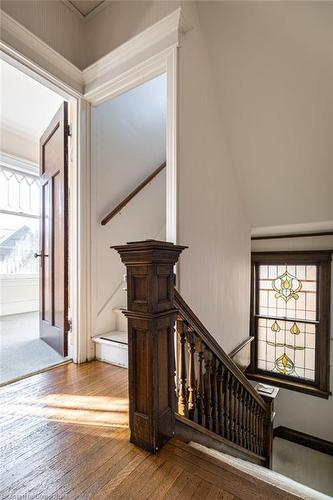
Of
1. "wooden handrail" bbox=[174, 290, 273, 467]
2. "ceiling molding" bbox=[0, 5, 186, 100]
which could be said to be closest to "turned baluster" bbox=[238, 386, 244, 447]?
"wooden handrail" bbox=[174, 290, 273, 467]

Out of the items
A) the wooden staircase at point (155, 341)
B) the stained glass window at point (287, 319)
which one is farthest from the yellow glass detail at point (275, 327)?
the wooden staircase at point (155, 341)

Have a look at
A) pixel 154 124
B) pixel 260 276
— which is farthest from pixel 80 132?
pixel 260 276

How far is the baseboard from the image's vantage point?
3.86m

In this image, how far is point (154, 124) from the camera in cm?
301

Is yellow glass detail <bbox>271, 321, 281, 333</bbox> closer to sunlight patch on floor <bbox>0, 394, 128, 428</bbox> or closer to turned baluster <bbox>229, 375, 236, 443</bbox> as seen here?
turned baluster <bbox>229, 375, 236, 443</bbox>

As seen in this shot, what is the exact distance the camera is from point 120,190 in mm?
2576

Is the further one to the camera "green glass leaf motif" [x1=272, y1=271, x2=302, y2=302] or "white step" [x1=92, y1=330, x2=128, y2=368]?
"green glass leaf motif" [x1=272, y1=271, x2=302, y2=302]

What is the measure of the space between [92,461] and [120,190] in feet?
6.86

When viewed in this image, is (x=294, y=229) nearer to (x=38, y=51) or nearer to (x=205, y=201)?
(x=205, y=201)

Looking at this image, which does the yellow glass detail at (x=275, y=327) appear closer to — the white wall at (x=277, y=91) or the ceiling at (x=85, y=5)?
the white wall at (x=277, y=91)

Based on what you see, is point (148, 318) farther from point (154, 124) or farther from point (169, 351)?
point (154, 124)

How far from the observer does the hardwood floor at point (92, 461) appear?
97 cm

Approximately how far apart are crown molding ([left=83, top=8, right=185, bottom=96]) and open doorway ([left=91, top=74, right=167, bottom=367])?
18cm

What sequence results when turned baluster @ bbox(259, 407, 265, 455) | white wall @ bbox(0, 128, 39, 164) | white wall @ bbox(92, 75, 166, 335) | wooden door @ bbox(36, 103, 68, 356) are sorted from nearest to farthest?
wooden door @ bbox(36, 103, 68, 356) < white wall @ bbox(92, 75, 166, 335) < turned baluster @ bbox(259, 407, 265, 455) < white wall @ bbox(0, 128, 39, 164)
